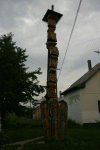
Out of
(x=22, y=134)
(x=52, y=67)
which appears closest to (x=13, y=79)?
(x=22, y=134)

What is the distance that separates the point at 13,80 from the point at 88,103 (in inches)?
326

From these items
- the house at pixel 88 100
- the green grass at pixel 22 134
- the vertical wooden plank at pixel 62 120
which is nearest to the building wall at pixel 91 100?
the house at pixel 88 100

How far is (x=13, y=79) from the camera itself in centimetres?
Answer: 1516

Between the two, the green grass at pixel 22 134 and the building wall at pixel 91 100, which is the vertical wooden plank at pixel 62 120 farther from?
the building wall at pixel 91 100

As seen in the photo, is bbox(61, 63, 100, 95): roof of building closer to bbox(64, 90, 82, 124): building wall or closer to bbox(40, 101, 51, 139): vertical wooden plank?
bbox(64, 90, 82, 124): building wall

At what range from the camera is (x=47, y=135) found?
5.48 meters

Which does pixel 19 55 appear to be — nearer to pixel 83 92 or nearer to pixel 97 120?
pixel 83 92

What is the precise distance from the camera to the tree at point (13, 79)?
14.3 metres

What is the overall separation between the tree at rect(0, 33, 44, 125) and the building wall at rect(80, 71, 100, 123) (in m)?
5.74

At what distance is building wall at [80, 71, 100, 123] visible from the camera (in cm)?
1408

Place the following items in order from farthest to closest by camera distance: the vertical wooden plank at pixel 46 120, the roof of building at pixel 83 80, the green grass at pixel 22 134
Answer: the roof of building at pixel 83 80 → the green grass at pixel 22 134 → the vertical wooden plank at pixel 46 120

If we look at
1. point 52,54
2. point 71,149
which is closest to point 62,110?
point 71,149

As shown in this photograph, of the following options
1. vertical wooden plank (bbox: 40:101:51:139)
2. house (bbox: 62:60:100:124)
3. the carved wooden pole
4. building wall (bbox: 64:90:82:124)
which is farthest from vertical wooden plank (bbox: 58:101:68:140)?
building wall (bbox: 64:90:82:124)

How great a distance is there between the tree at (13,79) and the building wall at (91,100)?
18.8ft
